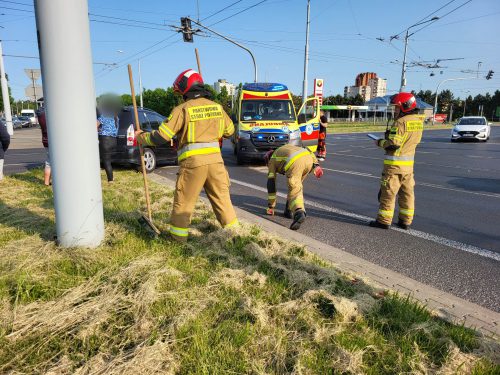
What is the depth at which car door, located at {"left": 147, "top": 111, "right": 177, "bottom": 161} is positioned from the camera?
9.56 metres

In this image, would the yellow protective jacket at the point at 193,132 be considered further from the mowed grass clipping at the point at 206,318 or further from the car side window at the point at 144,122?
the car side window at the point at 144,122

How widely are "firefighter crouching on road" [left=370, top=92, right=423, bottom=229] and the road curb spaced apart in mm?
1292

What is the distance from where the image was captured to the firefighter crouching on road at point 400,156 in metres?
4.95

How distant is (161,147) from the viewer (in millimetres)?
9820

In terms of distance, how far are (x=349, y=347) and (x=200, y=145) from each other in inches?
97.6

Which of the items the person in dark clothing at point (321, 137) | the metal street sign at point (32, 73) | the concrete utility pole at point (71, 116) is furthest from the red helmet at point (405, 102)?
the metal street sign at point (32, 73)

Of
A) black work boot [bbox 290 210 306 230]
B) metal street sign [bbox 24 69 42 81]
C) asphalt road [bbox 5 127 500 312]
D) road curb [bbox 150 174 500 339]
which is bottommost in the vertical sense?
asphalt road [bbox 5 127 500 312]

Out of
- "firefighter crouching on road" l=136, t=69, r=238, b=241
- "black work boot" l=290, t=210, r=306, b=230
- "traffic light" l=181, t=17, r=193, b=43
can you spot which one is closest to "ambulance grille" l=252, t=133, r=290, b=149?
"black work boot" l=290, t=210, r=306, b=230

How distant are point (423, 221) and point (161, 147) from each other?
22.0 ft

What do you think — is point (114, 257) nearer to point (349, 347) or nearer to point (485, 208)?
point (349, 347)

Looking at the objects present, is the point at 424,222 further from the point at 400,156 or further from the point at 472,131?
the point at 472,131

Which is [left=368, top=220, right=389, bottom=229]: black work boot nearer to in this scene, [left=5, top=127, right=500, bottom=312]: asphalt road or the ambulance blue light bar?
[left=5, top=127, right=500, bottom=312]: asphalt road

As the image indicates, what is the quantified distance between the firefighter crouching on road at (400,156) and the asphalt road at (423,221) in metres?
0.35

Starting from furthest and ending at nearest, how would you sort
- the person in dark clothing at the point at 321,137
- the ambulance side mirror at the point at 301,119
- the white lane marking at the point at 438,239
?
the person in dark clothing at the point at 321,137, the ambulance side mirror at the point at 301,119, the white lane marking at the point at 438,239
